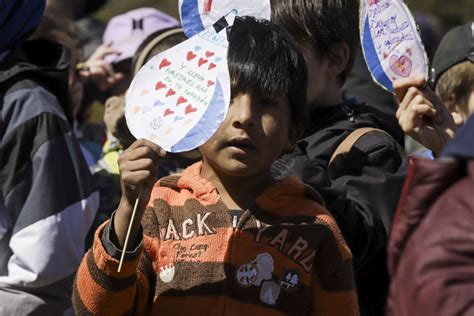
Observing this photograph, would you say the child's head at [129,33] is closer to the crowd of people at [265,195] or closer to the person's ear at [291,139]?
the crowd of people at [265,195]

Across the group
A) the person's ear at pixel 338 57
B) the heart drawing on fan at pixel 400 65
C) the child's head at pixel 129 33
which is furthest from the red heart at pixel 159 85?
the child's head at pixel 129 33

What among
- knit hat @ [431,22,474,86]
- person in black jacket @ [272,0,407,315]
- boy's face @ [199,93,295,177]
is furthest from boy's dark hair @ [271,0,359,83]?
boy's face @ [199,93,295,177]

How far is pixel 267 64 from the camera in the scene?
10.4 ft

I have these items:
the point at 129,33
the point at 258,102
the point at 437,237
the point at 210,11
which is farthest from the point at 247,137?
the point at 129,33

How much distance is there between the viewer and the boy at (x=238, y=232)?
9.66 feet

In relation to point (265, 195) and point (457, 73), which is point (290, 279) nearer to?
point (265, 195)

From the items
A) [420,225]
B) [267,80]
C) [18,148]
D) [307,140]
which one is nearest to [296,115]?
[267,80]

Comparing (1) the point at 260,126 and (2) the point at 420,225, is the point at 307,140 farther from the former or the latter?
(2) the point at 420,225

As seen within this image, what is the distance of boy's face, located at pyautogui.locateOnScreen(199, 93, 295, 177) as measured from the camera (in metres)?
3.07

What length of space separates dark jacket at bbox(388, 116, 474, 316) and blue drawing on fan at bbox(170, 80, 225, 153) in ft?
3.11

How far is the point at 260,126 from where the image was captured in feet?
10.2

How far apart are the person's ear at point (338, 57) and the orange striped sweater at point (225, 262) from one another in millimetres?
716

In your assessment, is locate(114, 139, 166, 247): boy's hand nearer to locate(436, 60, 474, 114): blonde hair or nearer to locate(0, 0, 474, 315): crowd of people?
locate(0, 0, 474, 315): crowd of people

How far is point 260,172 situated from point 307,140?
500 millimetres
